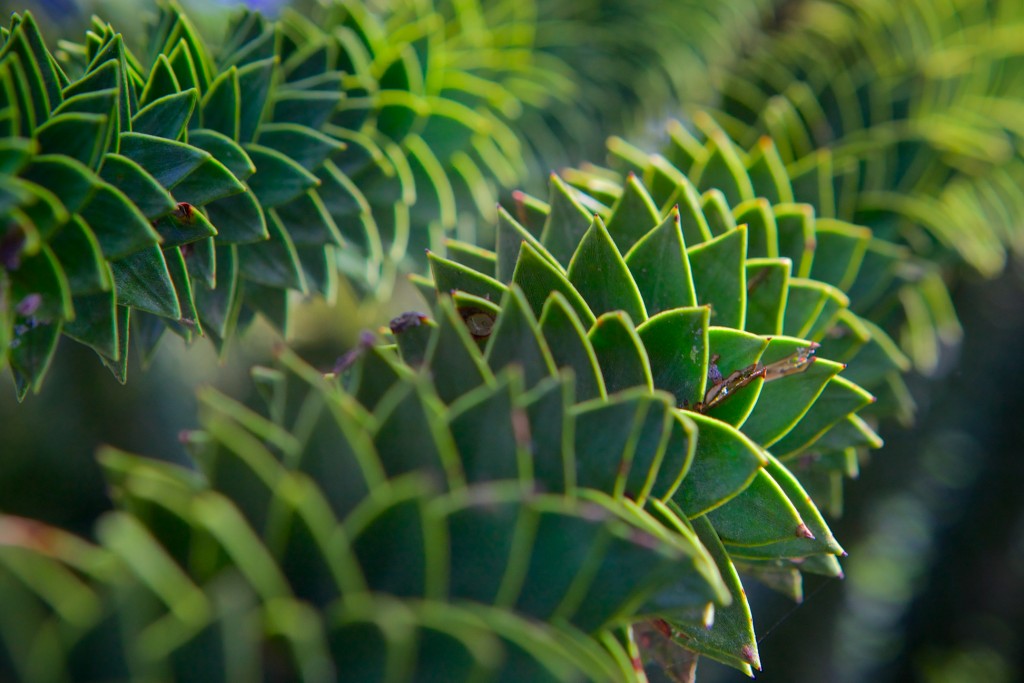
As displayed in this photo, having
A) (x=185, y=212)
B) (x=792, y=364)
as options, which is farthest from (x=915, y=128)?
(x=185, y=212)

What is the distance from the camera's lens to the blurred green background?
1377mm

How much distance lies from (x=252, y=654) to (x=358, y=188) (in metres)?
0.46

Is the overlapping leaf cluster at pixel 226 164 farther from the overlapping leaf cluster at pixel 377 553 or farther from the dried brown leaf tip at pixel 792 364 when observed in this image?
the dried brown leaf tip at pixel 792 364

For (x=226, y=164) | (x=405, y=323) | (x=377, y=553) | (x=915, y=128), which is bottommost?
(x=377, y=553)

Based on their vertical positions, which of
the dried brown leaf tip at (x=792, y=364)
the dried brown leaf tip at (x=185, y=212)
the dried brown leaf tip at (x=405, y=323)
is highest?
the dried brown leaf tip at (x=185, y=212)

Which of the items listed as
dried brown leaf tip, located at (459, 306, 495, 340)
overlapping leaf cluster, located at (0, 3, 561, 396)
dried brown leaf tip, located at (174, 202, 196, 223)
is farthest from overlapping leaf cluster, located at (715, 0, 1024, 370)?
dried brown leaf tip, located at (174, 202, 196, 223)

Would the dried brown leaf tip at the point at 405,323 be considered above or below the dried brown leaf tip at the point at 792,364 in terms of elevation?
above

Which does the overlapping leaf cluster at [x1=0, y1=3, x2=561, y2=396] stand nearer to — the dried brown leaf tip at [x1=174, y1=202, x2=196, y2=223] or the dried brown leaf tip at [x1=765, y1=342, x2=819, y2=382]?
the dried brown leaf tip at [x1=174, y1=202, x2=196, y2=223]

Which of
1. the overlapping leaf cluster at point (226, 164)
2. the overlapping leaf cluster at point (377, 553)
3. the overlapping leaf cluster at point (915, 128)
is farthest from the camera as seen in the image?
the overlapping leaf cluster at point (915, 128)

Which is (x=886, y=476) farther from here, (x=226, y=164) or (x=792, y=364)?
(x=226, y=164)

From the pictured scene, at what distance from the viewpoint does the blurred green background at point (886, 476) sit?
138 centimetres

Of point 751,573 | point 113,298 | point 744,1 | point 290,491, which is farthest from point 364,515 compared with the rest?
point 744,1

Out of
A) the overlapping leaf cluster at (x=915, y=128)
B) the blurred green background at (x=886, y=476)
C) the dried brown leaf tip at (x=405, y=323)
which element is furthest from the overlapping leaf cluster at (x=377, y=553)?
the blurred green background at (x=886, y=476)

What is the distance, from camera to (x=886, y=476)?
1383 millimetres
